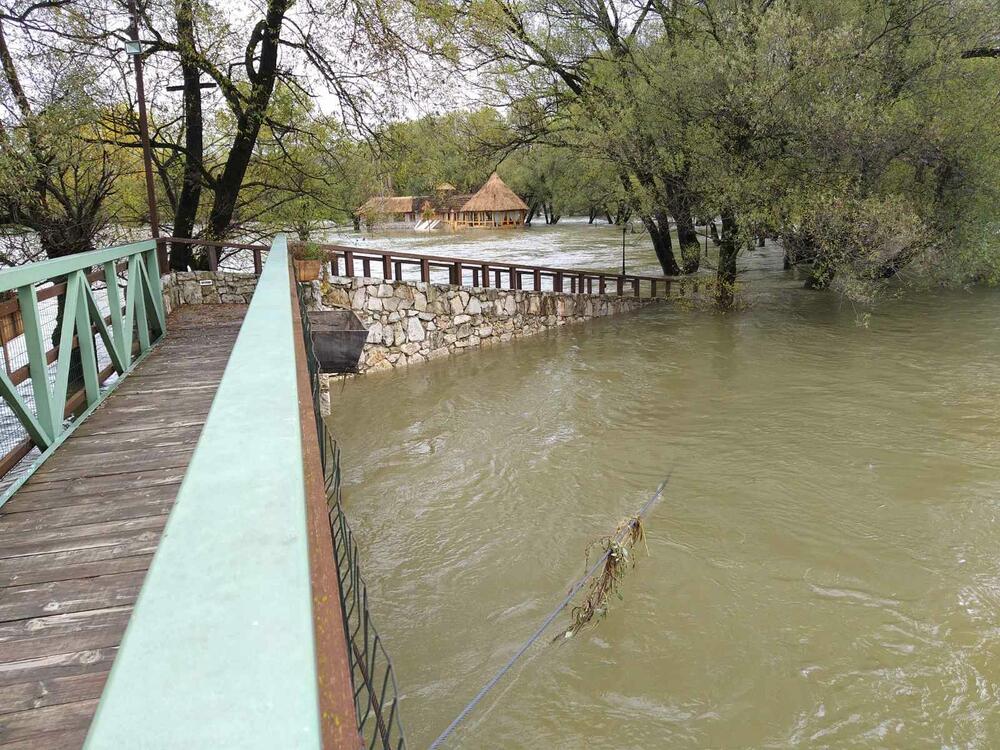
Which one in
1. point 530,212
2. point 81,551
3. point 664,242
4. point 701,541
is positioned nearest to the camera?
point 81,551

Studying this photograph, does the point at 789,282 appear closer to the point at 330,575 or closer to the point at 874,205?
the point at 874,205

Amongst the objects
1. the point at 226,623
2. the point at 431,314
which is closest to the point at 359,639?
the point at 226,623

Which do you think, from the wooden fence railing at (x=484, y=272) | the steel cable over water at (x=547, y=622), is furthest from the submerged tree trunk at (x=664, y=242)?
the steel cable over water at (x=547, y=622)

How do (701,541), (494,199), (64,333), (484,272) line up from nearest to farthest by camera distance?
(64,333)
(701,541)
(484,272)
(494,199)

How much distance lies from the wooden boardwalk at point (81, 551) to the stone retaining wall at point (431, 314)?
6.97 m

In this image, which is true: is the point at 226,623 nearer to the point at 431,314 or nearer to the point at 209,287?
the point at 209,287

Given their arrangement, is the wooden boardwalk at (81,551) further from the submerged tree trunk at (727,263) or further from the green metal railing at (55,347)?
the submerged tree trunk at (727,263)

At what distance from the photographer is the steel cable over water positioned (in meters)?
3.78

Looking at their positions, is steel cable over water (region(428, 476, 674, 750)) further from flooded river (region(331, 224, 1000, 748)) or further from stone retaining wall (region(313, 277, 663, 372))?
stone retaining wall (region(313, 277, 663, 372))

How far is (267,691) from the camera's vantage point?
56 centimetres

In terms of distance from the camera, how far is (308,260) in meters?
10.1

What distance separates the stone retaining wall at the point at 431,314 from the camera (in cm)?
1157

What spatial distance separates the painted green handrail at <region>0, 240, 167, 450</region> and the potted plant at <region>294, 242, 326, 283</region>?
4.35m

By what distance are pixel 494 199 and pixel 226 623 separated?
157 feet
